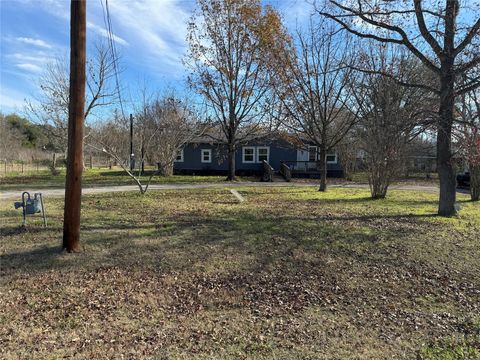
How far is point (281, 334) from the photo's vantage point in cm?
359

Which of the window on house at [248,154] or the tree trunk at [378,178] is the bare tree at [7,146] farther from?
the tree trunk at [378,178]

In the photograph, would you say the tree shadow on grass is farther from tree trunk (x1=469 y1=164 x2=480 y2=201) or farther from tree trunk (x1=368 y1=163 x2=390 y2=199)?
tree trunk (x1=469 y1=164 x2=480 y2=201)

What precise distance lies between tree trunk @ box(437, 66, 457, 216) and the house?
59.5 feet

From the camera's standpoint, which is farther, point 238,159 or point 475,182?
point 238,159

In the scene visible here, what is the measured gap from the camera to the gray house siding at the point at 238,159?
29641 mm

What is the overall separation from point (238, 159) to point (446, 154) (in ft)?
69.4

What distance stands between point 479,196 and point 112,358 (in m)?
15.9

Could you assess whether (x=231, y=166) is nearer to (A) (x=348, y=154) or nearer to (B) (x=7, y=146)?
(A) (x=348, y=154)

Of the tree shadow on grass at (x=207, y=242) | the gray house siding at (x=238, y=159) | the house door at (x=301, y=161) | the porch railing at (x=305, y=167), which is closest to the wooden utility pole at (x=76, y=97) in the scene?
the tree shadow on grass at (x=207, y=242)

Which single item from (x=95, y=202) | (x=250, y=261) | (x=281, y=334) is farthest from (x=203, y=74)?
(x=281, y=334)

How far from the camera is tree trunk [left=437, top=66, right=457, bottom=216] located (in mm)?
9708

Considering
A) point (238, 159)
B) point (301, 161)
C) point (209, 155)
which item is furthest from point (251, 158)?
point (301, 161)

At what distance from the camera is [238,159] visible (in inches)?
1198

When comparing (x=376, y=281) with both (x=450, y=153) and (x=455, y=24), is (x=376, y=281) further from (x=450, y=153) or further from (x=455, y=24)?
(x=455, y=24)
